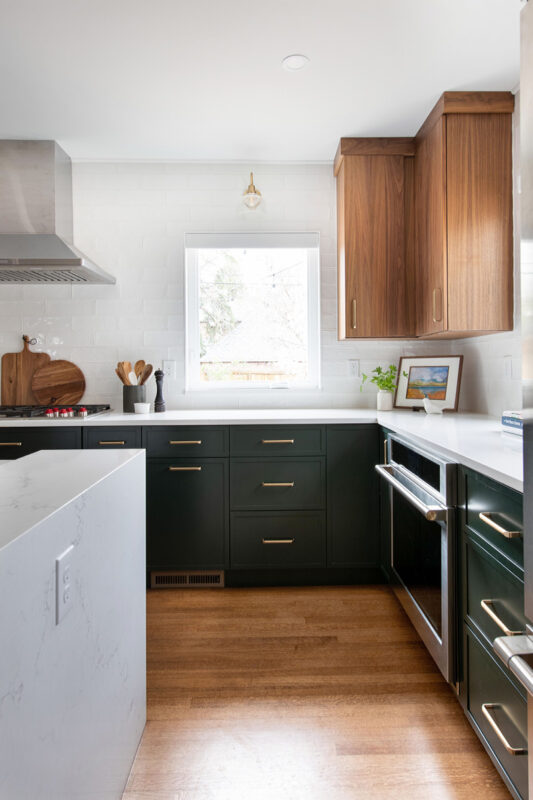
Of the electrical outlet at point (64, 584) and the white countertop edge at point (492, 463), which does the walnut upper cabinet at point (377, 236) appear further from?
the electrical outlet at point (64, 584)

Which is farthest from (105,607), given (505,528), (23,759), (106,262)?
(106,262)

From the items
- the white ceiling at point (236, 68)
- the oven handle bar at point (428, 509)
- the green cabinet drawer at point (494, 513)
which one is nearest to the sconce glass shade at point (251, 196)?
the white ceiling at point (236, 68)


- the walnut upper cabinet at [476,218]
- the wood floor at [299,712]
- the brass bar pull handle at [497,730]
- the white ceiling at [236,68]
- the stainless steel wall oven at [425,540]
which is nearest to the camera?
the brass bar pull handle at [497,730]

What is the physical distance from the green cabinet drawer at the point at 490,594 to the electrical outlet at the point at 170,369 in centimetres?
215

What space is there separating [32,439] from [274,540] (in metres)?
1.39

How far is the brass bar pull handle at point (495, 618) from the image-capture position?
1.24m

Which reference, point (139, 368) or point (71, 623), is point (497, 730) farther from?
point (139, 368)

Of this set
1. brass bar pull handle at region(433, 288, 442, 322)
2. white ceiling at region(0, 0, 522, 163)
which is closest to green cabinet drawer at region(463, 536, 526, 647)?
brass bar pull handle at region(433, 288, 442, 322)

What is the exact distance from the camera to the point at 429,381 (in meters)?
2.98

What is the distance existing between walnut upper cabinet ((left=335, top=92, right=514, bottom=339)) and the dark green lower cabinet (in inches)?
45.8

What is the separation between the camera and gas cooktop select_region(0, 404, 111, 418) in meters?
2.71

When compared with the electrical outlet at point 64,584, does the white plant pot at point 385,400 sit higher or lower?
higher

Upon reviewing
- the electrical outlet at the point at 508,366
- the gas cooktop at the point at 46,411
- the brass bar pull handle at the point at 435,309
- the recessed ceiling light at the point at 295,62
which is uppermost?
the recessed ceiling light at the point at 295,62

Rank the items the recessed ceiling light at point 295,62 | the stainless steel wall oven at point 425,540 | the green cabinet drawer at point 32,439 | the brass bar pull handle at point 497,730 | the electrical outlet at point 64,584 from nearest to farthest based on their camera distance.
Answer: the electrical outlet at point 64,584
the brass bar pull handle at point 497,730
the stainless steel wall oven at point 425,540
the recessed ceiling light at point 295,62
the green cabinet drawer at point 32,439
